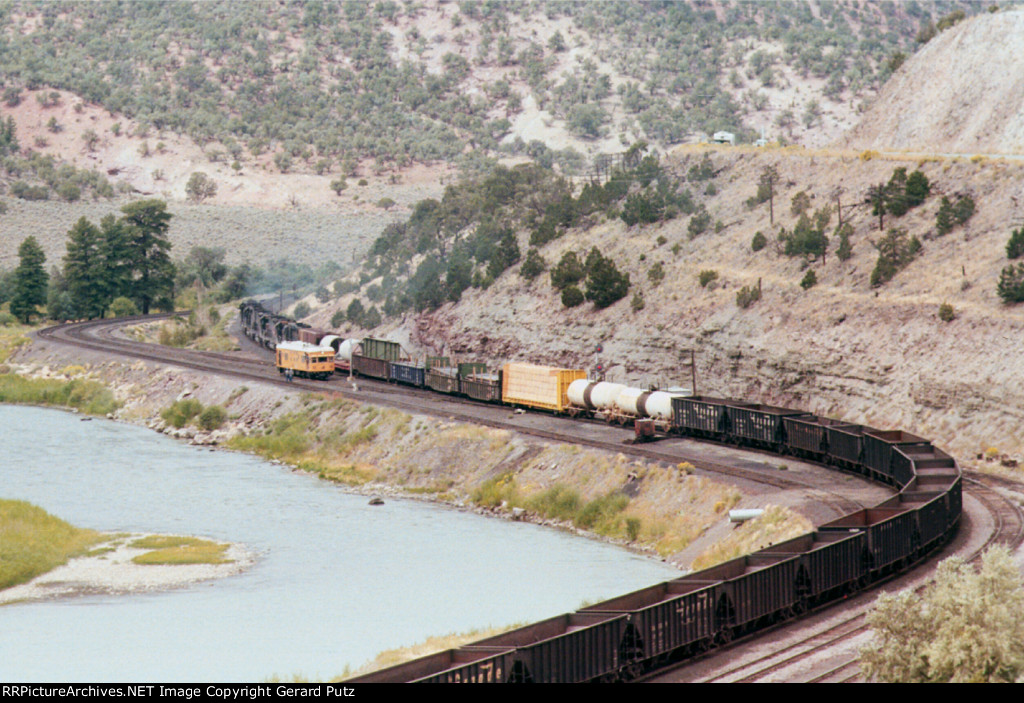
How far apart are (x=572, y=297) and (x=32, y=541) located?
5047 cm

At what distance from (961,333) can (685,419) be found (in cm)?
1671

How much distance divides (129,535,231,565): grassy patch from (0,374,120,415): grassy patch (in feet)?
150

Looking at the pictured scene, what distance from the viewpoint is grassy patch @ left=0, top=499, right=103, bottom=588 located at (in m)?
45.9

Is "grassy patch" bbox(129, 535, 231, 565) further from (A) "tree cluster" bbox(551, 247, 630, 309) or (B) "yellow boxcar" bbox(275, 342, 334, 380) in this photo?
(A) "tree cluster" bbox(551, 247, 630, 309)

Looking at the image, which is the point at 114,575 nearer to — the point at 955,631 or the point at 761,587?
the point at 761,587

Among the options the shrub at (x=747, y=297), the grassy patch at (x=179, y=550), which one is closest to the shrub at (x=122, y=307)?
the shrub at (x=747, y=297)

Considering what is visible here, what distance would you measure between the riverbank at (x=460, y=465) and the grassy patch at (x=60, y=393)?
133 cm

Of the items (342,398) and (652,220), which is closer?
(342,398)

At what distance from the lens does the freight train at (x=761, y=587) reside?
24188 mm

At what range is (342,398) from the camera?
7731 centimetres

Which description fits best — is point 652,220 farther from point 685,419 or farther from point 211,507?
point 211,507

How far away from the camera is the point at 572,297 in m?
91.7

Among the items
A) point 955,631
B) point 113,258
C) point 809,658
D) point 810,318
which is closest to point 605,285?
point 810,318

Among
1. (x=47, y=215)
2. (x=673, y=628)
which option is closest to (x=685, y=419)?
(x=673, y=628)
